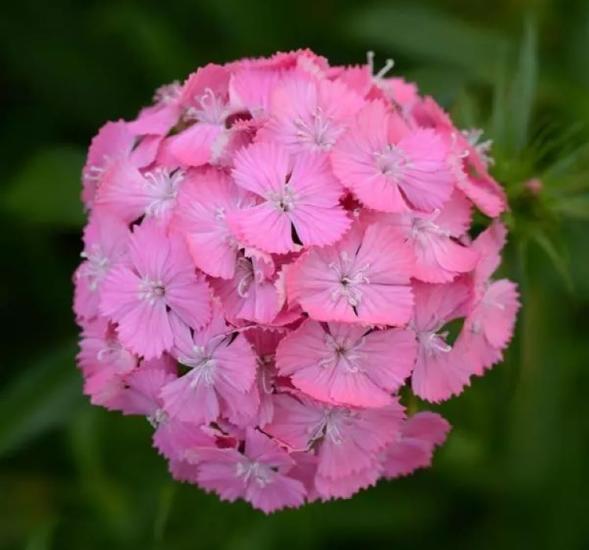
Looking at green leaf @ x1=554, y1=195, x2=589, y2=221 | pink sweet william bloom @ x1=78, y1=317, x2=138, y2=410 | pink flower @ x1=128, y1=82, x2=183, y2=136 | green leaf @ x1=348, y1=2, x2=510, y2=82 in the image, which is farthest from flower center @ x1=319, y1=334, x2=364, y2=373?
green leaf @ x1=348, y1=2, x2=510, y2=82

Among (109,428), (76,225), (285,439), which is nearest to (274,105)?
(285,439)

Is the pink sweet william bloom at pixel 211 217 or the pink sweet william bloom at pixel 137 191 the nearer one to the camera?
the pink sweet william bloom at pixel 211 217

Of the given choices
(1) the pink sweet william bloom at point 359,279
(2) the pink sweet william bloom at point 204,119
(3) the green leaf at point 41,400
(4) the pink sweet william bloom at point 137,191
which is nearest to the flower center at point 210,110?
(2) the pink sweet william bloom at point 204,119

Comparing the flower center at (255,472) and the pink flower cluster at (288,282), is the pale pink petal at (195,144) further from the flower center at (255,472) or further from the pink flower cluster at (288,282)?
the flower center at (255,472)

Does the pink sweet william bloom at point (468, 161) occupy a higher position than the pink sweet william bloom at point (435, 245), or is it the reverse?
the pink sweet william bloom at point (468, 161)

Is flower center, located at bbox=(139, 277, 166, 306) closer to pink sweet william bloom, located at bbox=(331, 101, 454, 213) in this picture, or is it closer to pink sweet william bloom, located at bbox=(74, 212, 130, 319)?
pink sweet william bloom, located at bbox=(74, 212, 130, 319)

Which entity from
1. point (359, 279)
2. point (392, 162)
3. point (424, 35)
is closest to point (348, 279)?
point (359, 279)
